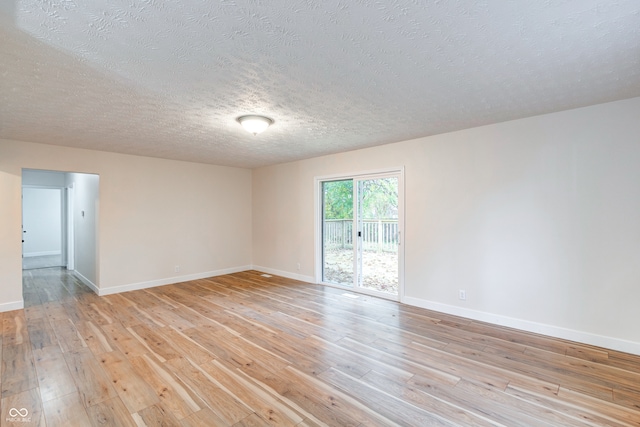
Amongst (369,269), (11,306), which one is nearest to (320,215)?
(369,269)

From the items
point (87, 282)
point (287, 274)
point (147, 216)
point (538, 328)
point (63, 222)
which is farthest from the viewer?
point (63, 222)

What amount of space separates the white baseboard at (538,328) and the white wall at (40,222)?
1036 cm

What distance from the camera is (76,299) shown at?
463 centimetres

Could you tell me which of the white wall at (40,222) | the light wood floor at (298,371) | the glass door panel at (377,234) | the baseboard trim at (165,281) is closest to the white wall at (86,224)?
the baseboard trim at (165,281)

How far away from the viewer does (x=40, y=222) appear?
8.88 m

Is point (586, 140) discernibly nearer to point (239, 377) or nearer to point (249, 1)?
Answer: point (249, 1)

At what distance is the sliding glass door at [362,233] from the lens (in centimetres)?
470

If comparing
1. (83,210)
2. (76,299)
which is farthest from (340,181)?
(83,210)

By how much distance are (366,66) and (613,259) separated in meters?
3.08

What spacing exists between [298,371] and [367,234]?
288cm

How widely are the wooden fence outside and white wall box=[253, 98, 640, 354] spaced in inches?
17.1

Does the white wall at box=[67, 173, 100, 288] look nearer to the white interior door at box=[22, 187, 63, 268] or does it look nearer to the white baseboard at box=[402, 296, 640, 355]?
the white interior door at box=[22, 187, 63, 268]

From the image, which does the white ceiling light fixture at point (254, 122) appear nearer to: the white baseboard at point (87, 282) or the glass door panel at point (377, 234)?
the glass door panel at point (377, 234)

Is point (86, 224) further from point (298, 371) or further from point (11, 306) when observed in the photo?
point (298, 371)
